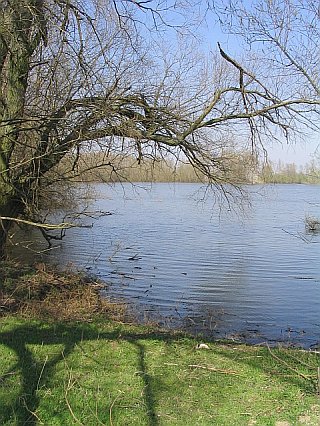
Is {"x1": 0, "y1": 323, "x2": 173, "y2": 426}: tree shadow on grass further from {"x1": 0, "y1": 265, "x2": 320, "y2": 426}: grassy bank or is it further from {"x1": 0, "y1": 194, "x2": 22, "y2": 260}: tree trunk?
{"x1": 0, "y1": 194, "x2": 22, "y2": 260}: tree trunk

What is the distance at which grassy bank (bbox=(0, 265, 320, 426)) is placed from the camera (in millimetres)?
4691

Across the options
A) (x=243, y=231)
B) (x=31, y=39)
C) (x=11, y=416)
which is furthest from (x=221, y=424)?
(x=243, y=231)

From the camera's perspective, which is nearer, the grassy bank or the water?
the grassy bank

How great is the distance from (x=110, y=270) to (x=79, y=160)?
571cm

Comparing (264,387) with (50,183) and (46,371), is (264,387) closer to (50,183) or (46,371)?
(46,371)

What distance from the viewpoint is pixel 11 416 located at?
4.61 meters

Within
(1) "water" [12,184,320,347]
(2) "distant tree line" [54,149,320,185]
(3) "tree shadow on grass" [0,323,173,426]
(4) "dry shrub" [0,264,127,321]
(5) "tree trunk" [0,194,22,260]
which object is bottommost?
(1) "water" [12,184,320,347]

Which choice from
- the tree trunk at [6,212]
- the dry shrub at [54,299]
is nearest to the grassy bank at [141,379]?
the dry shrub at [54,299]

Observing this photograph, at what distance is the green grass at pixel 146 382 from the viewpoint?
468cm

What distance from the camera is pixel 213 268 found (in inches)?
697

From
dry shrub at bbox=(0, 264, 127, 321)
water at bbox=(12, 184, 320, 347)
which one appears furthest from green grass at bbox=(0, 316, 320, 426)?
water at bbox=(12, 184, 320, 347)

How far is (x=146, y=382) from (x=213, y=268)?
40.8ft

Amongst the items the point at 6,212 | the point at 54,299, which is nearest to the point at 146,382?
the point at 54,299

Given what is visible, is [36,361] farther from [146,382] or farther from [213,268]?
[213,268]
